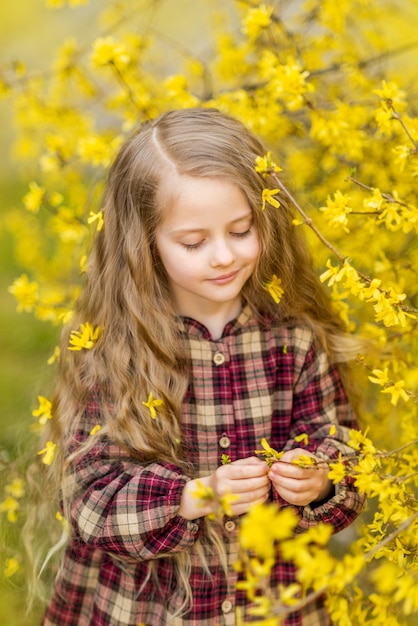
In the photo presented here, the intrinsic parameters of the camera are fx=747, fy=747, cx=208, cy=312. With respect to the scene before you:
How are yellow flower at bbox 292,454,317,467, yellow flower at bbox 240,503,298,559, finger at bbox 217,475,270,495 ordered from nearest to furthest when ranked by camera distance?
yellow flower at bbox 240,503,298,559
yellow flower at bbox 292,454,317,467
finger at bbox 217,475,270,495

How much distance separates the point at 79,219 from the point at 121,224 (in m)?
0.73

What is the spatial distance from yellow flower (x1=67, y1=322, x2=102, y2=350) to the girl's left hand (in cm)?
57

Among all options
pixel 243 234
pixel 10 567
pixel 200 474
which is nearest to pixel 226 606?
pixel 200 474

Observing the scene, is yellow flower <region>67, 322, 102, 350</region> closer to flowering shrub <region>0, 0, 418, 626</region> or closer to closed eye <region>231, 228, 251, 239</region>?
flowering shrub <region>0, 0, 418, 626</region>

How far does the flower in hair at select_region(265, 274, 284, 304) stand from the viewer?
1.91m

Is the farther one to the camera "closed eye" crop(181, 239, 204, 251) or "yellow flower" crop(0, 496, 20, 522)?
"yellow flower" crop(0, 496, 20, 522)

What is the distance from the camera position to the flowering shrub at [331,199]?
159 centimetres

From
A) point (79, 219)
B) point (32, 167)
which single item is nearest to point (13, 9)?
point (32, 167)

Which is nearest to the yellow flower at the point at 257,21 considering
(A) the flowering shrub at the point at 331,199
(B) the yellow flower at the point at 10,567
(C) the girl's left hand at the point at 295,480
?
(A) the flowering shrub at the point at 331,199

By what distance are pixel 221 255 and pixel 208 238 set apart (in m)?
0.06

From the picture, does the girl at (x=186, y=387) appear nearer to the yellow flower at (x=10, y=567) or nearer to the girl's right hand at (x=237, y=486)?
the girl's right hand at (x=237, y=486)

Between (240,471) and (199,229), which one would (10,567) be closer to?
(240,471)

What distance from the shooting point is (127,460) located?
186 cm

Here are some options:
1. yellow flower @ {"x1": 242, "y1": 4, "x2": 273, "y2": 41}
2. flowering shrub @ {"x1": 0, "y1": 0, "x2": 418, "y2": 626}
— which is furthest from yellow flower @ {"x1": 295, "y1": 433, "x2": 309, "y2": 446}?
yellow flower @ {"x1": 242, "y1": 4, "x2": 273, "y2": 41}
